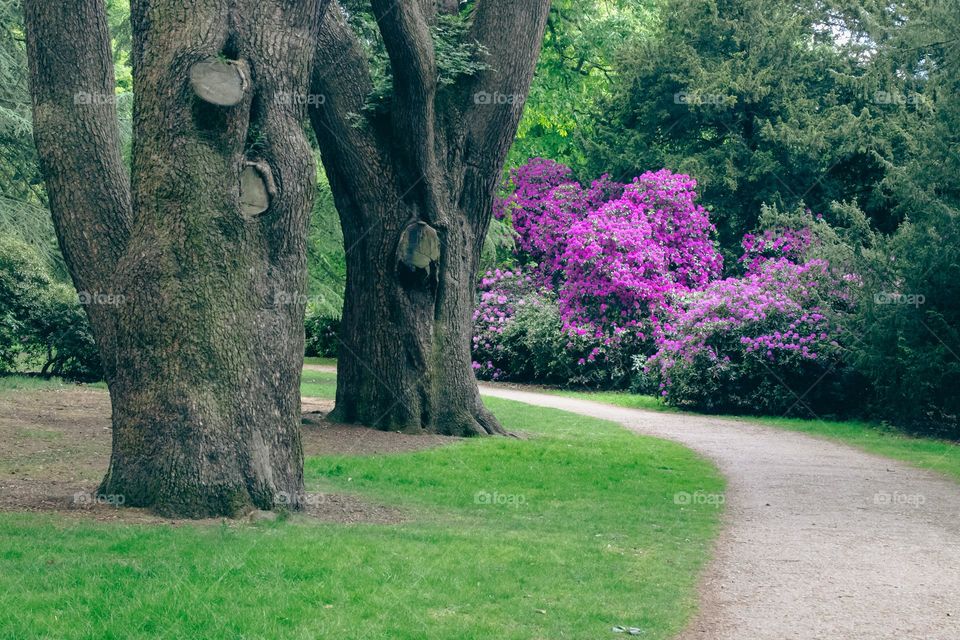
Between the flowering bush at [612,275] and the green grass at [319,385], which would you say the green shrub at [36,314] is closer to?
the green grass at [319,385]

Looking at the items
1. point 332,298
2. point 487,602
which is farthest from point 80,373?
point 487,602

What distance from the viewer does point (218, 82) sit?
8266 mm

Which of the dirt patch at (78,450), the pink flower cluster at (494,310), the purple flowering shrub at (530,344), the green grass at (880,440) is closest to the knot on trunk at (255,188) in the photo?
the dirt patch at (78,450)

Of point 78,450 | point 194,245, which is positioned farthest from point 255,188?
point 78,450

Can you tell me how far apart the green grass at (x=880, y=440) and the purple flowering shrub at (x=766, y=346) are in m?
0.70

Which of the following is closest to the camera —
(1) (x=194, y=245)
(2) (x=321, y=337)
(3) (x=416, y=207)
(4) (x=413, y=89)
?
(1) (x=194, y=245)

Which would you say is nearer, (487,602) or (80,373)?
(487,602)

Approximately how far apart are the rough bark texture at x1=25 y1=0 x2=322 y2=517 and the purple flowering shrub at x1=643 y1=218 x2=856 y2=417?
45.2 ft

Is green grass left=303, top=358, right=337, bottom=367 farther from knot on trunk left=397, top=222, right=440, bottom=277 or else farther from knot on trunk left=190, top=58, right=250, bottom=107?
knot on trunk left=190, top=58, right=250, bottom=107

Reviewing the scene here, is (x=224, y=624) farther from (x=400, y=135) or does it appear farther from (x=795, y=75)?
(x=795, y=75)

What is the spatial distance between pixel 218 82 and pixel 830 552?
6259 mm

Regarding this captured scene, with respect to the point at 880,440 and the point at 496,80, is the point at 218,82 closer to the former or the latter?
the point at 496,80

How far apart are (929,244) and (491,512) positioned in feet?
34.9

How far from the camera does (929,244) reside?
1664cm
